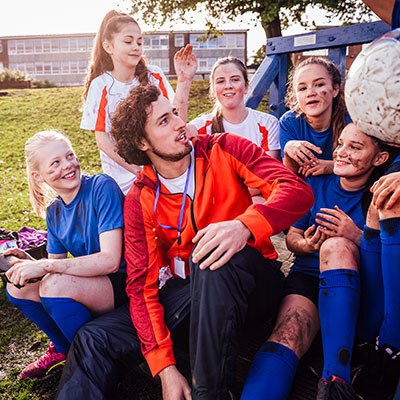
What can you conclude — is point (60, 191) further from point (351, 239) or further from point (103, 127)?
point (351, 239)

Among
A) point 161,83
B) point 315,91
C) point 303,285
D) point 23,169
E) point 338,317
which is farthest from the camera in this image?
point 23,169

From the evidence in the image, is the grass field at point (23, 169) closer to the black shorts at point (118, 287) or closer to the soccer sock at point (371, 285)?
the black shorts at point (118, 287)

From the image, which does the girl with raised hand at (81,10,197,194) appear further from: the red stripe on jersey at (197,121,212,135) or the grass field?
the grass field

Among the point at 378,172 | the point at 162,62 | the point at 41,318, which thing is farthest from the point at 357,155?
the point at 162,62

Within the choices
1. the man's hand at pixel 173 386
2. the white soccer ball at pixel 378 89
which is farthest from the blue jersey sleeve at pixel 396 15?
the man's hand at pixel 173 386

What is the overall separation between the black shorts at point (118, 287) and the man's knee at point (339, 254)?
105 cm

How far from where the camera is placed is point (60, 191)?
232 cm

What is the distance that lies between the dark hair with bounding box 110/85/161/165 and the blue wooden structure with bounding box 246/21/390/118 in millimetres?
2107

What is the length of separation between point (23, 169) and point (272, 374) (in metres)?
8.10

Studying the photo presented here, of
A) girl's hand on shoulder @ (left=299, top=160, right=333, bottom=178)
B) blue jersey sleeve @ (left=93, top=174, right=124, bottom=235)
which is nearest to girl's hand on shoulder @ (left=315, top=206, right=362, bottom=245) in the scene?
girl's hand on shoulder @ (left=299, top=160, right=333, bottom=178)

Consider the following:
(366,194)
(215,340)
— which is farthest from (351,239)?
(215,340)

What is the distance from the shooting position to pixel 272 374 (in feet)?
5.22

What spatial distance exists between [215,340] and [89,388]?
69 centimetres

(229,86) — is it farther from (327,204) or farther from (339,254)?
(339,254)
